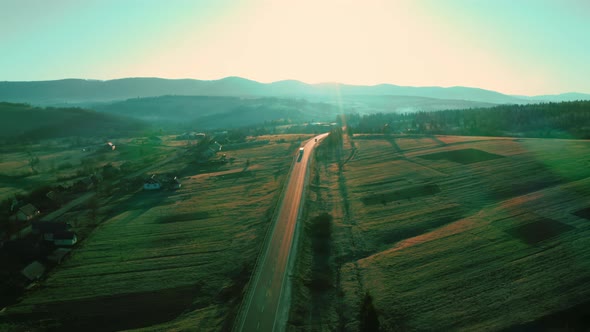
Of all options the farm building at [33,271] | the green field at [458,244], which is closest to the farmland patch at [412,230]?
the green field at [458,244]

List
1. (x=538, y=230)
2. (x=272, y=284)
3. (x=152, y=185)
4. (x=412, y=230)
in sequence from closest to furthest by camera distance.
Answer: (x=272, y=284) < (x=538, y=230) < (x=412, y=230) < (x=152, y=185)

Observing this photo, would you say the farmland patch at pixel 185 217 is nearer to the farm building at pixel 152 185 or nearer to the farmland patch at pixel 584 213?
the farm building at pixel 152 185

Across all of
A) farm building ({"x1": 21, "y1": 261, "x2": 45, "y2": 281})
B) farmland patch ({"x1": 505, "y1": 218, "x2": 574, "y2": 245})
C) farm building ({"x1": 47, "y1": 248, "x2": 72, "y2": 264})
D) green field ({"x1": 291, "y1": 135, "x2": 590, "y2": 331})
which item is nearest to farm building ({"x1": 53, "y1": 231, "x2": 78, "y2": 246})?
farm building ({"x1": 47, "y1": 248, "x2": 72, "y2": 264})

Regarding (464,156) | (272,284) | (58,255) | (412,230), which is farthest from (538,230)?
(58,255)

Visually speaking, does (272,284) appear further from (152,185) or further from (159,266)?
(152,185)

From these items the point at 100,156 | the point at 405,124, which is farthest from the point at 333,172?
the point at 405,124

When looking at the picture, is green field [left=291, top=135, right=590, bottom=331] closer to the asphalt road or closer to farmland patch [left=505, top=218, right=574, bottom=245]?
farmland patch [left=505, top=218, right=574, bottom=245]
